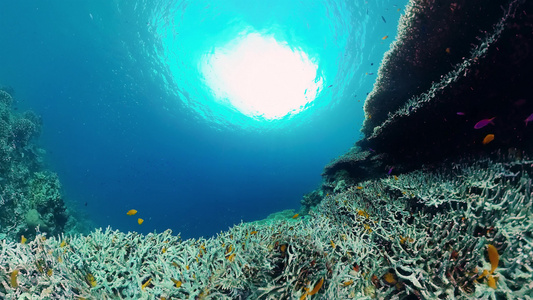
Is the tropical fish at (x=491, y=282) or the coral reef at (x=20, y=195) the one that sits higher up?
the coral reef at (x=20, y=195)

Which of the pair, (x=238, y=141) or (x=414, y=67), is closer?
(x=414, y=67)

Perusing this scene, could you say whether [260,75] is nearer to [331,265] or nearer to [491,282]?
[331,265]

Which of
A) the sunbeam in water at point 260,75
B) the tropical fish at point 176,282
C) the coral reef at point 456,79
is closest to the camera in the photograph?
the tropical fish at point 176,282

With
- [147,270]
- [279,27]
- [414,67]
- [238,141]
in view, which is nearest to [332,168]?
[414,67]

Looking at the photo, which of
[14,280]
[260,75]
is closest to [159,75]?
[260,75]

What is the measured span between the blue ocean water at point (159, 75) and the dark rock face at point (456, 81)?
1089cm

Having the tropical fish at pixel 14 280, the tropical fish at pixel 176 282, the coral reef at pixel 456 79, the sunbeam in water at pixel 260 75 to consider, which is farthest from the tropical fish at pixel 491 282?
the sunbeam in water at pixel 260 75

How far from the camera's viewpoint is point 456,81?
3605 millimetres

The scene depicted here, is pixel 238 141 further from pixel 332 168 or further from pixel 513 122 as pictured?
pixel 513 122

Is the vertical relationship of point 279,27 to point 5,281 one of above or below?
above

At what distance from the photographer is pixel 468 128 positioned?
162 inches

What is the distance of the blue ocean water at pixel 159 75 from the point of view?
17453 millimetres

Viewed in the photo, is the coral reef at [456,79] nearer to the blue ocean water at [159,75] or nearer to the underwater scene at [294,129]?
the underwater scene at [294,129]

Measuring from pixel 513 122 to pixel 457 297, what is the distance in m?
3.61
